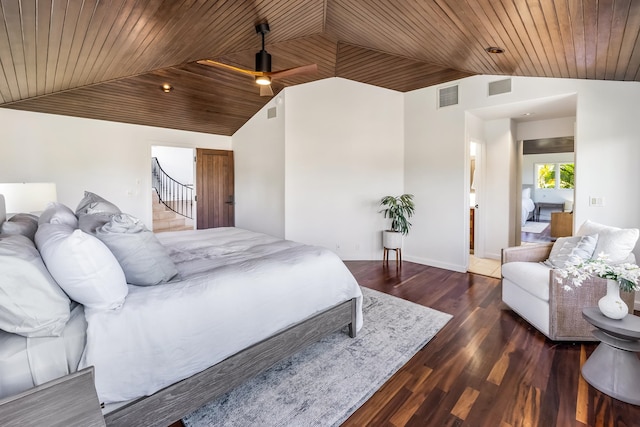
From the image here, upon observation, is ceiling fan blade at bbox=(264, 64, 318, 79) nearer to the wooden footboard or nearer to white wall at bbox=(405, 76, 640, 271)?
the wooden footboard

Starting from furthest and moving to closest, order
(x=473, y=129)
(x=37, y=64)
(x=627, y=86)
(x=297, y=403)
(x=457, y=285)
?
(x=473, y=129) → (x=457, y=285) → (x=627, y=86) → (x=37, y=64) → (x=297, y=403)

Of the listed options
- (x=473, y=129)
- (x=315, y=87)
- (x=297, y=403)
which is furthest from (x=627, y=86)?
(x=297, y=403)

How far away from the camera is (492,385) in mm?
2070

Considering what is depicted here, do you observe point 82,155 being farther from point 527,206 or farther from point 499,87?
point 527,206

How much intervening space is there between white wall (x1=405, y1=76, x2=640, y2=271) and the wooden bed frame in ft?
9.68

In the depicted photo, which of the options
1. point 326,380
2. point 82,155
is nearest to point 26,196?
point 82,155

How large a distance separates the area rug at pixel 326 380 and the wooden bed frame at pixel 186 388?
189 millimetres

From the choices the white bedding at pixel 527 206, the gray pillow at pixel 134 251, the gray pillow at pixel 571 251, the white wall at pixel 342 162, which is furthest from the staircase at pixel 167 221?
the white bedding at pixel 527 206

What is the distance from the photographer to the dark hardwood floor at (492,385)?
179 centimetres

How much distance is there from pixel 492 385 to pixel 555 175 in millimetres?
10813

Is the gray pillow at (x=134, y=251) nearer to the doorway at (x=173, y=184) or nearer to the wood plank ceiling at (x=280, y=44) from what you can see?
the wood plank ceiling at (x=280, y=44)

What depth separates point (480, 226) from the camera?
5.59 metres

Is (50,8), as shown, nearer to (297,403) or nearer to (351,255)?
(297,403)

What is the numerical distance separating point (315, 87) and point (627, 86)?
4.03m
